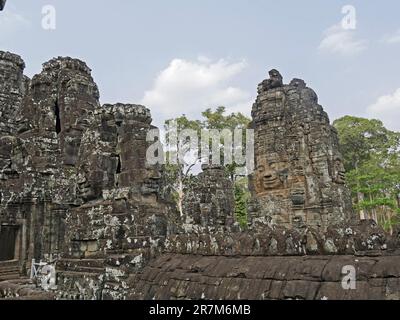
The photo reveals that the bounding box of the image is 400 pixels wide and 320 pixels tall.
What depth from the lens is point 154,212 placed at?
6.62 meters

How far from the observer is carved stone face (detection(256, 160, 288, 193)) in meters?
10.1

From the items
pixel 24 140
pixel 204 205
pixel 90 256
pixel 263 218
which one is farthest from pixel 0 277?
pixel 204 205

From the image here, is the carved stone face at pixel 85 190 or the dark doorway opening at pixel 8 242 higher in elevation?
the carved stone face at pixel 85 190

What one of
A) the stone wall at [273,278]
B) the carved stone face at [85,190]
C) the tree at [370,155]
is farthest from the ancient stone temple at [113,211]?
the tree at [370,155]

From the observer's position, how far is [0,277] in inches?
424

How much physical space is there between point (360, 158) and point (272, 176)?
922 inches

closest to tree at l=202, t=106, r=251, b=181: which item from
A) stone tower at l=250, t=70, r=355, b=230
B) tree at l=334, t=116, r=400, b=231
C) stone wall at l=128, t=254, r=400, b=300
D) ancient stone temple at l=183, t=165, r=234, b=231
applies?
tree at l=334, t=116, r=400, b=231

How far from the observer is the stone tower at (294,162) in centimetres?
1012

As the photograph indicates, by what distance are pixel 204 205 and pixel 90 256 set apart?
34.3 feet

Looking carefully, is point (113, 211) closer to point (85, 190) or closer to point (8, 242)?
point (85, 190)

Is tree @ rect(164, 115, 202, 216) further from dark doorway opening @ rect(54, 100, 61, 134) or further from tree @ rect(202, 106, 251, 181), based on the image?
dark doorway opening @ rect(54, 100, 61, 134)

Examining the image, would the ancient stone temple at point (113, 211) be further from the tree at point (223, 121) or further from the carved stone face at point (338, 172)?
the tree at point (223, 121)
